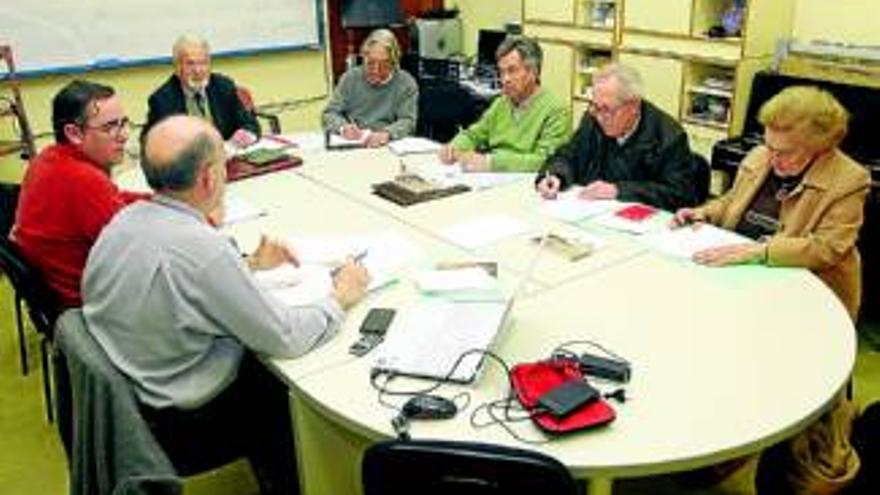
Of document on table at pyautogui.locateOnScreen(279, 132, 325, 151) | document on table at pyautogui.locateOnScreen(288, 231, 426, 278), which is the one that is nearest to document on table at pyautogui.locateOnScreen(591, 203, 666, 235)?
document on table at pyautogui.locateOnScreen(288, 231, 426, 278)

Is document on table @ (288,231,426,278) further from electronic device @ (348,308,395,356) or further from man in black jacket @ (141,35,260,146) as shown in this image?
man in black jacket @ (141,35,260,146)

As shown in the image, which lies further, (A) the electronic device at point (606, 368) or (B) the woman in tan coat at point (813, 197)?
(B) the woman in tan coat at point (813, 197)

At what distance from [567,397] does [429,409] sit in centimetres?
25

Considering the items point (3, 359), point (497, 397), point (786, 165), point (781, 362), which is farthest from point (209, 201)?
point (3, 359)

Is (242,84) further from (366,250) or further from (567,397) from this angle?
(567,397)

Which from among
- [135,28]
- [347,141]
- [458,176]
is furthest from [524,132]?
[135,28]

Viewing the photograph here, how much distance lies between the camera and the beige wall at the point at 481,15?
5312mm

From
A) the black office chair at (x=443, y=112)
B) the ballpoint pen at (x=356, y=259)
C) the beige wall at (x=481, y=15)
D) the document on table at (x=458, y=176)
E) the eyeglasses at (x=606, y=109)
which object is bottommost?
the ballpoint pen at (x=356, y=259)

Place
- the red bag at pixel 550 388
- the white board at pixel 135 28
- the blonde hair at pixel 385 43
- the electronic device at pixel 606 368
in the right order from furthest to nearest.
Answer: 1. the white board at pixel 135 28
2. the blonde hair at pixel 385 43
3. the electronic device at pixel 606 368
4. the red bag at pixel 550 388

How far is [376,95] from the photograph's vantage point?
3.84 m

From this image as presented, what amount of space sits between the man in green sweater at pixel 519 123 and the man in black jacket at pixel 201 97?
1.12 meters

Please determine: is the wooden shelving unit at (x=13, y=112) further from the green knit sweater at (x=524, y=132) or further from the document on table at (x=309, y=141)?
the green knit sweater at (x=524, y=132)

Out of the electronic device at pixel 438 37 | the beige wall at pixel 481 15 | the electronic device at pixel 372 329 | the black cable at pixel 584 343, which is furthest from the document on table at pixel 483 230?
the beige wall at pixel 481 15

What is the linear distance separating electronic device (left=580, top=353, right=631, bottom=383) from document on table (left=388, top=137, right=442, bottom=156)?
1921 millimetres
